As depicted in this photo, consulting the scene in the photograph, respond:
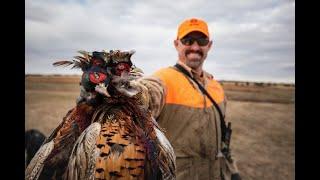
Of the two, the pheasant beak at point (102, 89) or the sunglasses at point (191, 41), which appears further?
the sunglasses at point (191, 41)

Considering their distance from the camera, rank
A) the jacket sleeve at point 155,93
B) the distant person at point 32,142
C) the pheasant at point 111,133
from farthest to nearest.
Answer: the distant person at point 32,142, the jacket sleeve at point 155,93, the pheasant at point 111,133

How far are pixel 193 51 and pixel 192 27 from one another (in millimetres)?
240

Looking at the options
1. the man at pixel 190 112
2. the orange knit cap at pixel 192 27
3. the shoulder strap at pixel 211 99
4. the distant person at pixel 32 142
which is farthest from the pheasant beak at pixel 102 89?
the distant person at pixel 32 142

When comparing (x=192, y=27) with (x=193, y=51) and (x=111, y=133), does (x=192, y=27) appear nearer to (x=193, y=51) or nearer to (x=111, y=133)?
(x=193, y=51)

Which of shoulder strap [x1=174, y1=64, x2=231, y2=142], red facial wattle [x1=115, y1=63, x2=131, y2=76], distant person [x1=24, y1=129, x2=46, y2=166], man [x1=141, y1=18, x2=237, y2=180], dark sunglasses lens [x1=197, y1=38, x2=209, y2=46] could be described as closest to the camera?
red facial wattle [x1=115, y1=63, x2=131, y2=76]

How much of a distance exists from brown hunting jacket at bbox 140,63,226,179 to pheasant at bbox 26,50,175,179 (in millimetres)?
1380

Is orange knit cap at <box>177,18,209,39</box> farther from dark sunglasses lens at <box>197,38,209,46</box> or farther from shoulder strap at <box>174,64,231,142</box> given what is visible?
Answer: shoulder strap at <box>174,64,231,142</box>

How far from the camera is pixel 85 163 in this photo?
84.0 inches

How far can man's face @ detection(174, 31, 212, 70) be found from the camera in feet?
13.6

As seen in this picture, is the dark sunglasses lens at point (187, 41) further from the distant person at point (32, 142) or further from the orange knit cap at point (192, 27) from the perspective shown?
the distant person at point (32, 142)

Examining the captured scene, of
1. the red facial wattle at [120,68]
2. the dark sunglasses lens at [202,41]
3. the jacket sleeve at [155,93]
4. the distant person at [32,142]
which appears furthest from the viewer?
the distant person at [32,142]

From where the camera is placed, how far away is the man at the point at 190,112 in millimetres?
3848

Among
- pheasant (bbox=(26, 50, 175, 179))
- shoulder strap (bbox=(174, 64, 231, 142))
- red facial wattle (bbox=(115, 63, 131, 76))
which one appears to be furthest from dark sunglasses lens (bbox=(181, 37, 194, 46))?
red facial wattle (bbox=(115, 63, 131, 76))

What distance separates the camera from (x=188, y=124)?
3.91 metres
